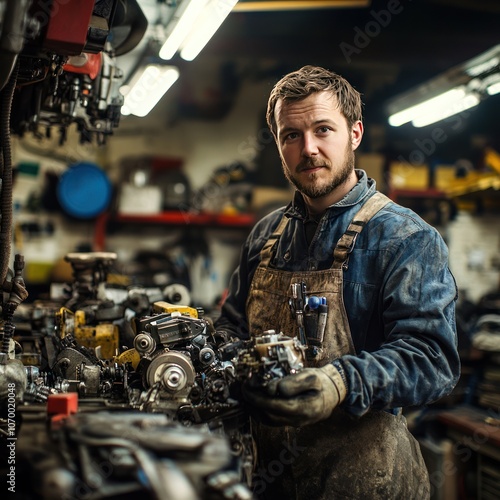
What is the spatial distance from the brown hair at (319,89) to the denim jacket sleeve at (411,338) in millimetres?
527

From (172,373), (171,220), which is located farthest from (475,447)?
(171,220)

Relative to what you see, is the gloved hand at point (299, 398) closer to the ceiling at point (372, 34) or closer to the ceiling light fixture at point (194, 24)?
the ceiling light fixture at point (194, 24)

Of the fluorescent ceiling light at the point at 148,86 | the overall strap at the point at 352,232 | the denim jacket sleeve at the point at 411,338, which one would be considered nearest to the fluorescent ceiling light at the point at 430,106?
the fluorescent ceiling light at the point at 148,86

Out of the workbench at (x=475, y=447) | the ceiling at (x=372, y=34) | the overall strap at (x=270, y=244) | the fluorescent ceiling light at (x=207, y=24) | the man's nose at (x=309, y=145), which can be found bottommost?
the workbench at (x=475, y=447)

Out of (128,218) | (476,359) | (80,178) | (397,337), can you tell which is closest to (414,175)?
(476,359)

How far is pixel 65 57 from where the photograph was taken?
159cm

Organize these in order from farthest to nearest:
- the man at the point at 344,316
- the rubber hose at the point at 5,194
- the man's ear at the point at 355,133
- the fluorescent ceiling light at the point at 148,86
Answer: the fluorescent ceiling light at the point at 148,86 → the man's ear at the point at 355,133 → the rubber hose at the point at 5,194 → the man at the point at 344,316

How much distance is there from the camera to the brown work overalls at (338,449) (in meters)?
1.67

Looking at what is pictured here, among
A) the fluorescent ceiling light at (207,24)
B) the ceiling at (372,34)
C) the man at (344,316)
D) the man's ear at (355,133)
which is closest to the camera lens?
the man at (344,316)

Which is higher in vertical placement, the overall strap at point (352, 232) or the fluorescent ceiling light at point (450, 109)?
the fluorescent ceiling light at point (450, 109)

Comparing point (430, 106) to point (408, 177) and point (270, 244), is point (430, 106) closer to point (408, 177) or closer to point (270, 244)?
point (408, 177)

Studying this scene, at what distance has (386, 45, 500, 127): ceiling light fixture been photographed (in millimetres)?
3443

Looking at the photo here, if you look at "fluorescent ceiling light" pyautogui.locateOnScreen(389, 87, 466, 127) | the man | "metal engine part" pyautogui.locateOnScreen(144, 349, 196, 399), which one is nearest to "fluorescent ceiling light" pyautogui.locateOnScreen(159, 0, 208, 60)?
the man

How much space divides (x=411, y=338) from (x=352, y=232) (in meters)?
0.43
